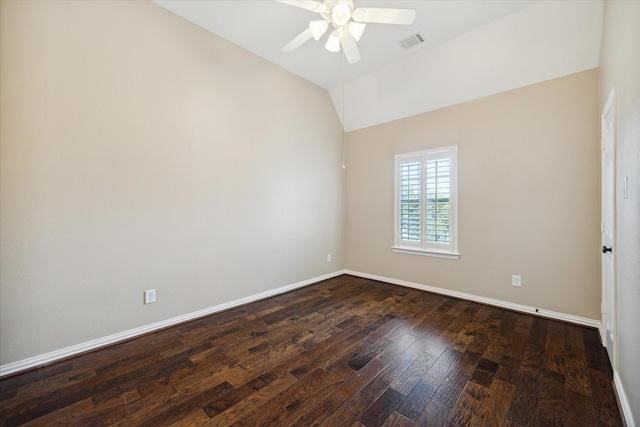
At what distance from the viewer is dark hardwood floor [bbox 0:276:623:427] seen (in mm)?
1509

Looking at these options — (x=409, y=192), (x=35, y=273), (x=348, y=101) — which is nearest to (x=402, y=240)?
(x=409, y=192)

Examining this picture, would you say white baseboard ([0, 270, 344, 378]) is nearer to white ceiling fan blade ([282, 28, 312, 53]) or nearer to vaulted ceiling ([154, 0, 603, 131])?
white ceiling fan blade ([282, 28, 312, 53])

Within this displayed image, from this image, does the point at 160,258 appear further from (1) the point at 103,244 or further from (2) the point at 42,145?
(2) the point at 42,145

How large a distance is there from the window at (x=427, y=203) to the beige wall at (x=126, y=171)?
187 cm

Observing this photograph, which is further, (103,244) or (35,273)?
(103,244)

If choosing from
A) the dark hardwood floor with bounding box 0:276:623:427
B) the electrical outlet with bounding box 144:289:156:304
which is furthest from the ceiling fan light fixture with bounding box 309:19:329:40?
the electrical outlet with bounding box 144:289:156:304

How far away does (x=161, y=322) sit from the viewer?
2.63 metres

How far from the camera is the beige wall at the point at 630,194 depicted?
4.14 feet

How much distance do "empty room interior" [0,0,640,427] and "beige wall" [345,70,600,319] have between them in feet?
0.07

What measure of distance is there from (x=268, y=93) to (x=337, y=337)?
3.15m

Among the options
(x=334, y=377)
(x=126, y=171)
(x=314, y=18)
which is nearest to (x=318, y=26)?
(x=314, y=18)

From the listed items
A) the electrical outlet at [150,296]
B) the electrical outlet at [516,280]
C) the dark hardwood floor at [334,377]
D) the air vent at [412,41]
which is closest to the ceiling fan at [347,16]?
the air vent at [412,41]

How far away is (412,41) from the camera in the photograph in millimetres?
3059

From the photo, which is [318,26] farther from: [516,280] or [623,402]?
[516,280]
